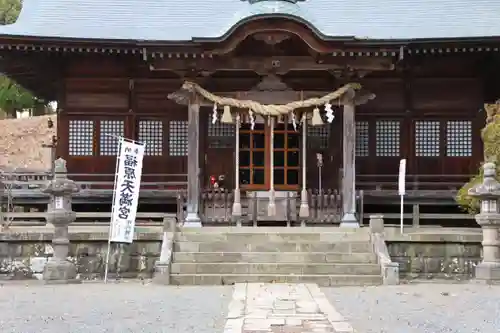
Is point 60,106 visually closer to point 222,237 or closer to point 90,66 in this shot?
point 90,66

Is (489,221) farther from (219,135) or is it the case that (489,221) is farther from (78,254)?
(78,254)

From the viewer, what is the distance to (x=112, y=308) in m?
8.89

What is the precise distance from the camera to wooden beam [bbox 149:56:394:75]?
14281mm

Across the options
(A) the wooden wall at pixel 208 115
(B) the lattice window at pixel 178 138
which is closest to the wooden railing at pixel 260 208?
(A) the wooden wall at pixel 208 115

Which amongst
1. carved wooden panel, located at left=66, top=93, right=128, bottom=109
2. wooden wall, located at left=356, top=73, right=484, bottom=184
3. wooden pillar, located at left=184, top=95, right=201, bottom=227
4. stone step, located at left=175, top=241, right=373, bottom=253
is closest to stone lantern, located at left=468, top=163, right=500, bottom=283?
stone step, located at left=175, top=241, right=373, bottom=253

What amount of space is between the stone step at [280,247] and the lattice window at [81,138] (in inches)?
220

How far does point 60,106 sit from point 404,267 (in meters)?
9.88

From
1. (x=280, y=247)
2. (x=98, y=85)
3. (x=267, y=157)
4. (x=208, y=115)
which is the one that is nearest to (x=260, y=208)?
(x=267, y=157)

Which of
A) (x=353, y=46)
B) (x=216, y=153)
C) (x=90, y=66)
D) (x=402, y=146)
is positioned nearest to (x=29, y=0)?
(x=90, y=66)

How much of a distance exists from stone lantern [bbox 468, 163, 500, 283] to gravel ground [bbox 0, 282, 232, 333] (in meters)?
4.92

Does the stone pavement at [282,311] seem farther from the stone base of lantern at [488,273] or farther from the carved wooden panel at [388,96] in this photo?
the carved wooden panel at [388,96]

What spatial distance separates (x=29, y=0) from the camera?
18891 mm

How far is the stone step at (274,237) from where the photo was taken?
12.9 meters

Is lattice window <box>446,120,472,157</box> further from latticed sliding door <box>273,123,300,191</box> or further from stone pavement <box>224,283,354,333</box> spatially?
stone pavement <box>224,283,354,333</box>
